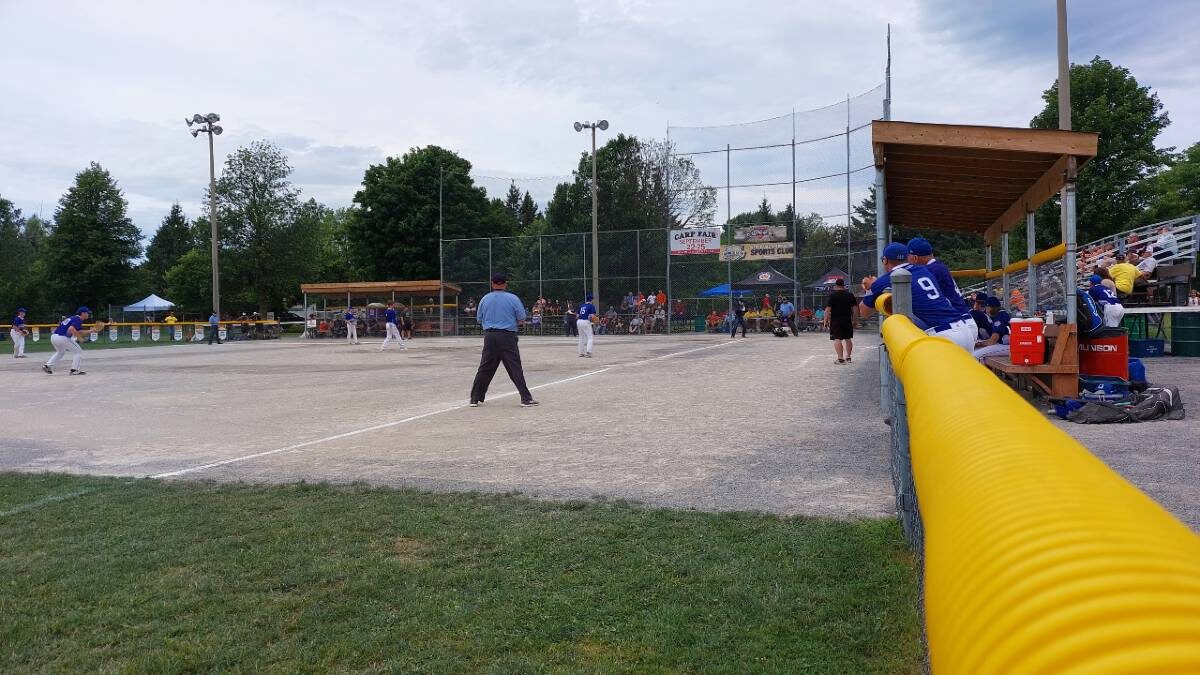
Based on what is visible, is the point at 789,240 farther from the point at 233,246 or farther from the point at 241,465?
the point at 233,246

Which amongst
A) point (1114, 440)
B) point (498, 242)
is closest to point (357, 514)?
point (1114, 440)

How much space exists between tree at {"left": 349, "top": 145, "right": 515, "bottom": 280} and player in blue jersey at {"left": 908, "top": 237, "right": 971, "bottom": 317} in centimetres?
5537

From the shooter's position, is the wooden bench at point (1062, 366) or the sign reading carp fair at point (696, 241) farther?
the sign reading carp fair at point (696, 241)

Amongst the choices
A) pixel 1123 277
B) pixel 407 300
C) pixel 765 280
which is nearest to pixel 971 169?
pixel 1123 277

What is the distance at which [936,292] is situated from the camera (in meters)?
7.73

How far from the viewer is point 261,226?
199 feet

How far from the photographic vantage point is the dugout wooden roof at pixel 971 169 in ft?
30.7

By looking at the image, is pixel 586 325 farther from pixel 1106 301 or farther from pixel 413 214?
pixel 413 214

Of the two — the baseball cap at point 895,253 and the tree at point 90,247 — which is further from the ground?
the tree at point 90,247

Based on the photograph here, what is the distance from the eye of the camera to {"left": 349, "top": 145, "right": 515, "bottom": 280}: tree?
6262 centimetres

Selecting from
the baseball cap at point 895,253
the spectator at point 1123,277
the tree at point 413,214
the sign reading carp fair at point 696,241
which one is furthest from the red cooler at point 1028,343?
the tree at point 413,214

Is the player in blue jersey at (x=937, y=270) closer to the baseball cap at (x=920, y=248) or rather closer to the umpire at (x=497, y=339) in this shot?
the baseball cap at (x=920, y=248)

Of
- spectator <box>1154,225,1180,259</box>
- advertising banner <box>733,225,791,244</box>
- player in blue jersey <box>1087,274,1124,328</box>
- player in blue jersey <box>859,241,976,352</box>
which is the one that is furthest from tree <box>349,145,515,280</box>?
player in blue jersey <box>859,241,976,352</box>

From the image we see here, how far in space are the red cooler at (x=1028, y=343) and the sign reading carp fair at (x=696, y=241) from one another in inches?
1185
